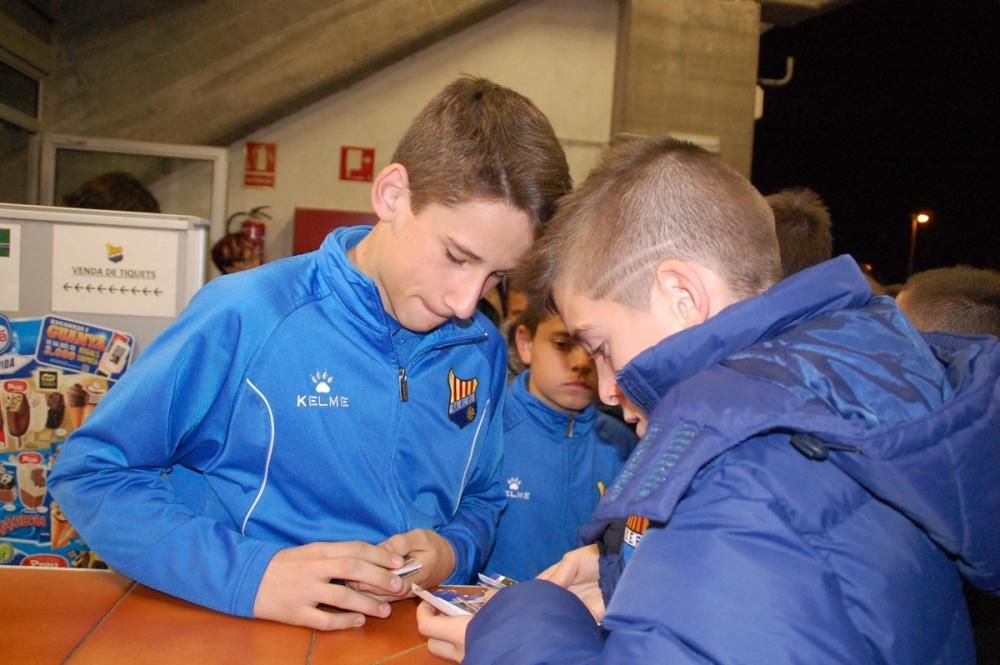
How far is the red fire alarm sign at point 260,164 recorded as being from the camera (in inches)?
281

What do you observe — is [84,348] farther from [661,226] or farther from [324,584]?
[661,226]

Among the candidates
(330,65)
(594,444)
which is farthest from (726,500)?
(330,65)

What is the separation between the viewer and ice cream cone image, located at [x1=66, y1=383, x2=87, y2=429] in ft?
7.70

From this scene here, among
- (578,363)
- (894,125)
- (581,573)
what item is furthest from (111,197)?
(894,125)

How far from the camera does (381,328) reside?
172cm

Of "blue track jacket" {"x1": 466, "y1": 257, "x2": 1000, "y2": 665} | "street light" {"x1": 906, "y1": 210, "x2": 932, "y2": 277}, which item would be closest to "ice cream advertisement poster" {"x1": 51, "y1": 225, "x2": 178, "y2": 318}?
"blue track jacket" {"x1": 466, "y1": 257, "x2": 1000, "y2": 665}

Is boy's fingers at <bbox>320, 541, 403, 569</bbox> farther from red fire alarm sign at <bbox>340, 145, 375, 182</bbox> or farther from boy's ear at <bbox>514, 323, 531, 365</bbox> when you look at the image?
red fire alarm sign at <bbox>340, 145, 375, 182</bbox>

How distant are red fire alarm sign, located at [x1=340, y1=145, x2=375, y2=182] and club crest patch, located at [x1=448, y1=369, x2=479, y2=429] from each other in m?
5.67

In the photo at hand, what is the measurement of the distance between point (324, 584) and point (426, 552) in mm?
264

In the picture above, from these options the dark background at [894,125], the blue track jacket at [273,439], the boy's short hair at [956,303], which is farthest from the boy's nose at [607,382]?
the dark background at [894,125]

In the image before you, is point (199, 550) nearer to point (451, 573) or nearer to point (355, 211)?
point (451, 573)

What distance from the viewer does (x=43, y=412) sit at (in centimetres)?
234

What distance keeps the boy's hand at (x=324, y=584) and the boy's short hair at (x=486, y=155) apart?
715mm

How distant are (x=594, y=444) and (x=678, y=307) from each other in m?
1.64
